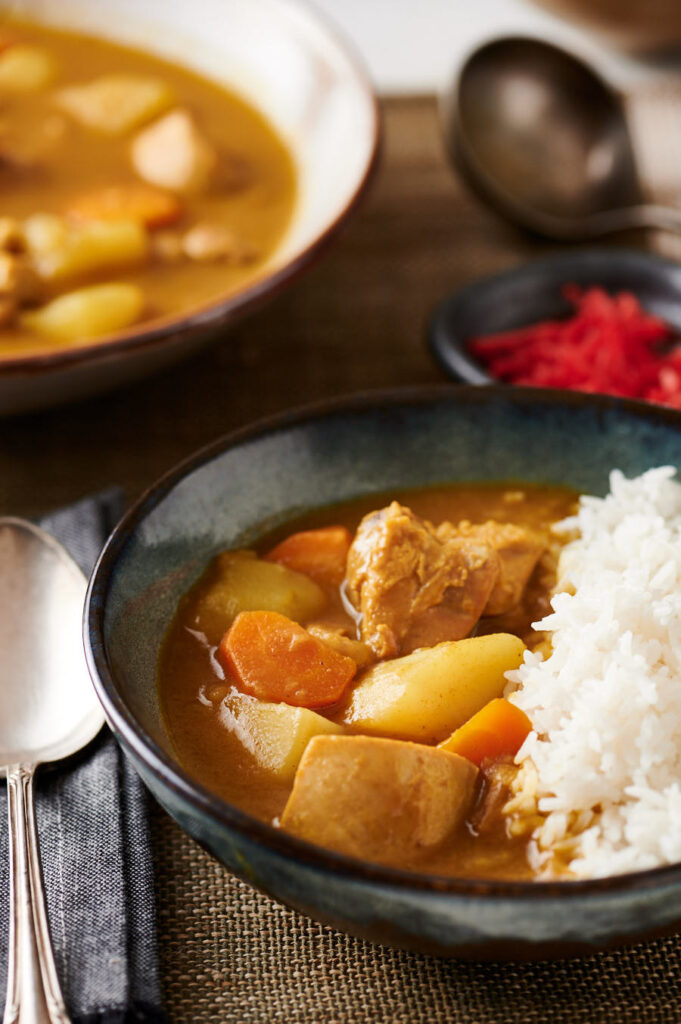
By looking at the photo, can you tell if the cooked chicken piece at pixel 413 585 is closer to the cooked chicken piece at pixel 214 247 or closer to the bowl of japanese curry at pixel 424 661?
the bowl of japanese curry at pixel 424 661

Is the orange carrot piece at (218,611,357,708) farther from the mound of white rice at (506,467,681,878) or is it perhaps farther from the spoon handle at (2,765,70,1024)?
the spoon handle at (2,765,70,1024)

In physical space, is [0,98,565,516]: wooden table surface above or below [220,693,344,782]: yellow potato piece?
below

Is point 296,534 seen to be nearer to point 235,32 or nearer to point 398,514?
point 398,514

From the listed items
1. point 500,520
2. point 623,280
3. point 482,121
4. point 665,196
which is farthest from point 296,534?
point 665,196

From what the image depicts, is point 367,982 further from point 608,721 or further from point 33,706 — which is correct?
point 33,706

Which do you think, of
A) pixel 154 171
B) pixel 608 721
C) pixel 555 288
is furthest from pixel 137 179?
pixel 608 721

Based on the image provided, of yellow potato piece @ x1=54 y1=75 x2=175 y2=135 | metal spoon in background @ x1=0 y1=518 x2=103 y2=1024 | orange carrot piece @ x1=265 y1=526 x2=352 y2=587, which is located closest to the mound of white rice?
orange carrot piece @ x1=265 y1=526 x2=352 y2=587
